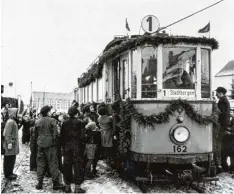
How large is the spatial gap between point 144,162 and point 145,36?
250 cm

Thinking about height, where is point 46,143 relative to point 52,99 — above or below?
below

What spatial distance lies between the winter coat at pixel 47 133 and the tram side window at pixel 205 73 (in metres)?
3.04

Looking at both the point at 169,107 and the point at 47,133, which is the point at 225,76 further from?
the point at 47,133

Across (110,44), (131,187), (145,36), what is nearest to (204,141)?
(131,187)

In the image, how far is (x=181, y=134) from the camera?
6.91m

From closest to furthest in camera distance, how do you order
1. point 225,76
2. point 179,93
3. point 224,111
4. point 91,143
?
point 179,93 < point 91,143 < point 224,111 < point 225,76

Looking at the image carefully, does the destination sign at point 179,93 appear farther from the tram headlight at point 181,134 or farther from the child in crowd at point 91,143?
the child in crowd at point 91,143

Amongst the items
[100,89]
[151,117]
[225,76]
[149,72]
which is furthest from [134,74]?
[225,76]

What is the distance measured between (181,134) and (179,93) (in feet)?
2.70

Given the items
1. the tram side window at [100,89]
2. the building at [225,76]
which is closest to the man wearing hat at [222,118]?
the tram side window at [100,89]

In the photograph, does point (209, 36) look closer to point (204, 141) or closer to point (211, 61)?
point (211, 61)

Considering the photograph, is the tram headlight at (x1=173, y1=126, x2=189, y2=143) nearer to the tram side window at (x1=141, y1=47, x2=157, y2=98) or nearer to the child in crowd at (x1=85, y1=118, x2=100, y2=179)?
the tram side window at (x1=141, y1=47, x2=157, y2=98)

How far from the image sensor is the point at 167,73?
717 centimetres

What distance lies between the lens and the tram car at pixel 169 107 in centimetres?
691
